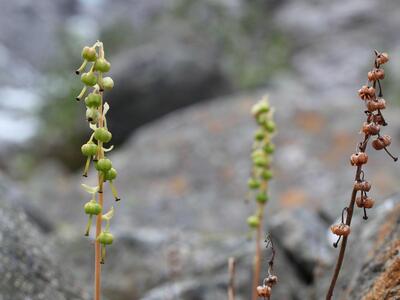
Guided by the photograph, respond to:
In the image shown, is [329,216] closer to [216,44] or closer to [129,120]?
[129,120]

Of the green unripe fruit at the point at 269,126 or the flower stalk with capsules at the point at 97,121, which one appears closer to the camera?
the flower stalk with capsules at the point at 97,121

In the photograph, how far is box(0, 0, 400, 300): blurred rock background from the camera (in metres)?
3.42

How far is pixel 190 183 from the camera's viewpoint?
26.5 feet

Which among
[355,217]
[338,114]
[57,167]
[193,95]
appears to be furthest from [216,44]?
[355,217]

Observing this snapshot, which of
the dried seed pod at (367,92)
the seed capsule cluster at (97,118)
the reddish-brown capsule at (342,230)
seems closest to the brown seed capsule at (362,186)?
the reddish-brown capsule at (342,230)

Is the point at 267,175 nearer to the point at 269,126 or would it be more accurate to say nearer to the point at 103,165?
the point at 269,126

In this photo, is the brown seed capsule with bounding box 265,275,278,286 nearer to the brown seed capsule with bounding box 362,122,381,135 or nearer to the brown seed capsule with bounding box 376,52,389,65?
the brown seed capsule with bounding box 362,122,381,135

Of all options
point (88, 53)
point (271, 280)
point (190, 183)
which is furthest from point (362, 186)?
point (190, 183)

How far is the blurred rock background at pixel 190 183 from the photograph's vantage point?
11.2 feet

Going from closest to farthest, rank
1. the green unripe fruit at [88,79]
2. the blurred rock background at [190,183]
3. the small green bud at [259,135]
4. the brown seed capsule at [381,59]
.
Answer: the brown seed capsule at [381,59] → the green unripe fruit at [88,79] → the small green bud at [259,135] → the blurred rock background at [190,183]

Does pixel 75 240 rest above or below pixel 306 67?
below

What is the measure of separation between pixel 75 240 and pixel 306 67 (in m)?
23.7

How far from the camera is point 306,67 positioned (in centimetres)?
2831

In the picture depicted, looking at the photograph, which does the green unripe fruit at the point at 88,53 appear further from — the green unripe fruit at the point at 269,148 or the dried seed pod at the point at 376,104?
the green unripe fruit at the point at 269,148
